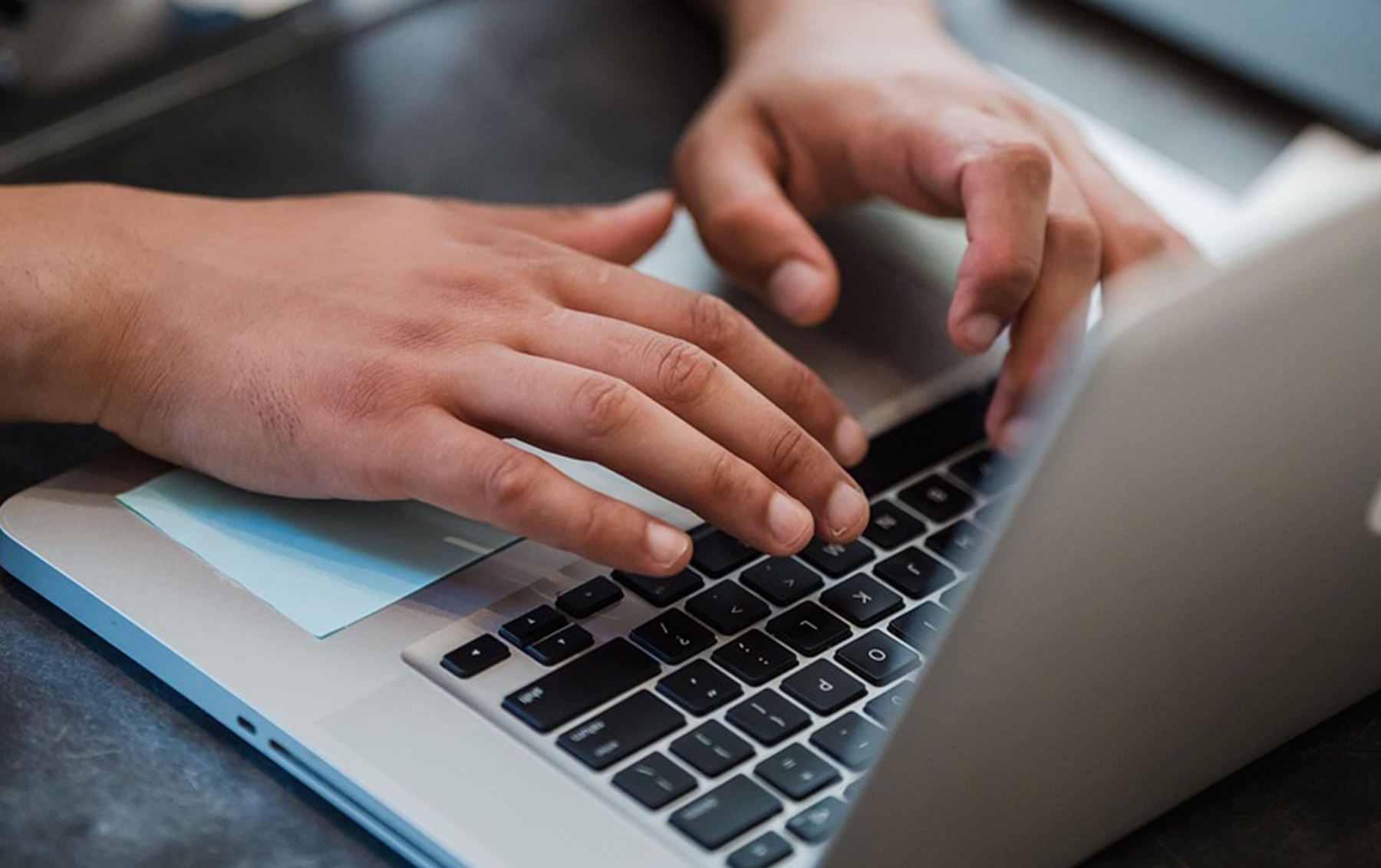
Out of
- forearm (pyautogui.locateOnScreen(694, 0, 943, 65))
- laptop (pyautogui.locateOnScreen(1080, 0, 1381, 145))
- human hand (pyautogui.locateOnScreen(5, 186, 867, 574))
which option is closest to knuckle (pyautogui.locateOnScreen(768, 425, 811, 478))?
human hand (pyautogui.locateOnScreen(5, 186, 867, 574))

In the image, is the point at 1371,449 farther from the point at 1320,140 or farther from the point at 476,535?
the point at 1320,140

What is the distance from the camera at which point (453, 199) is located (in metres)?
0.83

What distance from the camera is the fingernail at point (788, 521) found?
0.57 metres

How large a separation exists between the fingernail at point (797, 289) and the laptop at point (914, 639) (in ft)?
0.24

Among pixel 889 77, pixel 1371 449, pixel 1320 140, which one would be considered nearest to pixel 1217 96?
pixel 1320 140

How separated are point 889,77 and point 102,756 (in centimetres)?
48

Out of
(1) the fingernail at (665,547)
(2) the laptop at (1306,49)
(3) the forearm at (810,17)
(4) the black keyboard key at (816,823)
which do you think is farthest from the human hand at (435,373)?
(2) the laptop at (1306,49)

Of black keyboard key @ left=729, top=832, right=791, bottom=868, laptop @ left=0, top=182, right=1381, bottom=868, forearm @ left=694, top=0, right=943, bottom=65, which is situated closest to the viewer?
laptop @ left=0, top=182, right=1381, bottom=868

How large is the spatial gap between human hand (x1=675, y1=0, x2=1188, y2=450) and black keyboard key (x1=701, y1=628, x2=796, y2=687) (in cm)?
16

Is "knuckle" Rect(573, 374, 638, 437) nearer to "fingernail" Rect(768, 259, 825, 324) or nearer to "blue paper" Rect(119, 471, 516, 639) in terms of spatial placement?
"blue paper" Rect(119, 471, 516, 639)

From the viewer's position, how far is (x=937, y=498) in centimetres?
64

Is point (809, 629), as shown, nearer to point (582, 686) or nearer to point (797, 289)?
point (582, 686)

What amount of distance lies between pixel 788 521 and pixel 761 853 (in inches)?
5.3

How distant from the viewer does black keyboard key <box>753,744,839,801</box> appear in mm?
493
